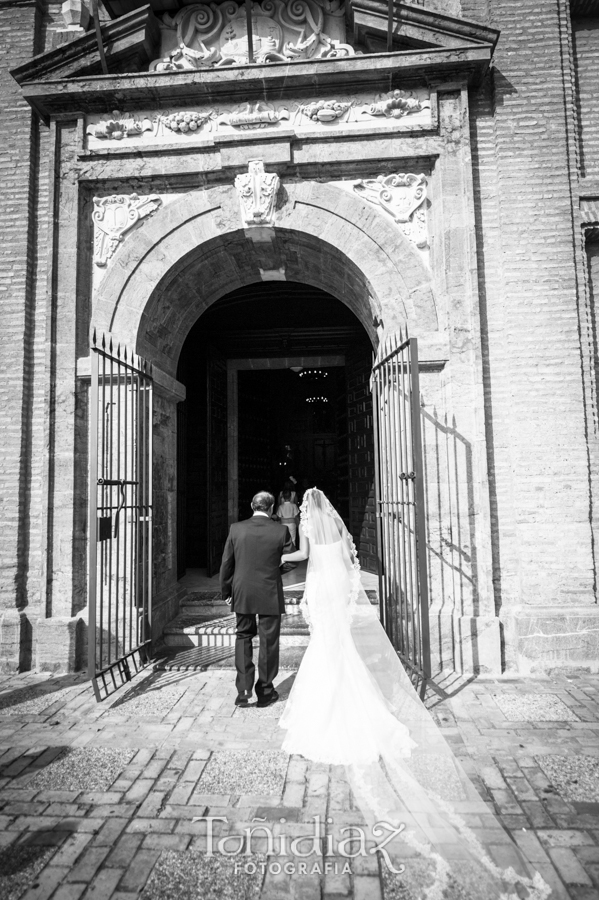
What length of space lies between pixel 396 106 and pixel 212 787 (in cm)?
661

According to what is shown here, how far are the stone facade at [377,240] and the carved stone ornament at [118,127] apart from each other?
0.08 ft

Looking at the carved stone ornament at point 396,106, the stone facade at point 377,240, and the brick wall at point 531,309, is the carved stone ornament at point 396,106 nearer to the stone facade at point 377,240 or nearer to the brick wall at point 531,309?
the stone facade at point 377,240

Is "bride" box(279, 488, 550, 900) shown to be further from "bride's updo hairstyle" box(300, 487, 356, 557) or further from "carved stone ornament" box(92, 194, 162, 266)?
"carved stone ornament" box(92, 194, 162, 266)

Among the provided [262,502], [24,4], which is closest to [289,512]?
[262,502]

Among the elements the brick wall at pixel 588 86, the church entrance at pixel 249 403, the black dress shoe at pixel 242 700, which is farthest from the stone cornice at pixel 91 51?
the black dress shoe at pixel 242 700

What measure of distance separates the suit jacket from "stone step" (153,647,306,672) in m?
1.29

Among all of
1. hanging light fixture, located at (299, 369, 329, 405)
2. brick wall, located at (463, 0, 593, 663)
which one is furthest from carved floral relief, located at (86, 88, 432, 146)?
hanging light fixture, located at (299, 369, 329, 405)

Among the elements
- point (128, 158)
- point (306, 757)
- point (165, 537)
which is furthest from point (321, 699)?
point (128, 158)

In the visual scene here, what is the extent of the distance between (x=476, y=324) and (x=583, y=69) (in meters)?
3.46

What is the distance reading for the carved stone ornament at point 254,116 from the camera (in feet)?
19.6

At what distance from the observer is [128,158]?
6137mm

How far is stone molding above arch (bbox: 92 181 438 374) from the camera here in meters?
5.83

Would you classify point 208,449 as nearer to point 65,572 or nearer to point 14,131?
point 65,572

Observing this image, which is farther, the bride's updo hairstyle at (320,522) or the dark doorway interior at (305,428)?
the dark doorway interior at (305,428)
